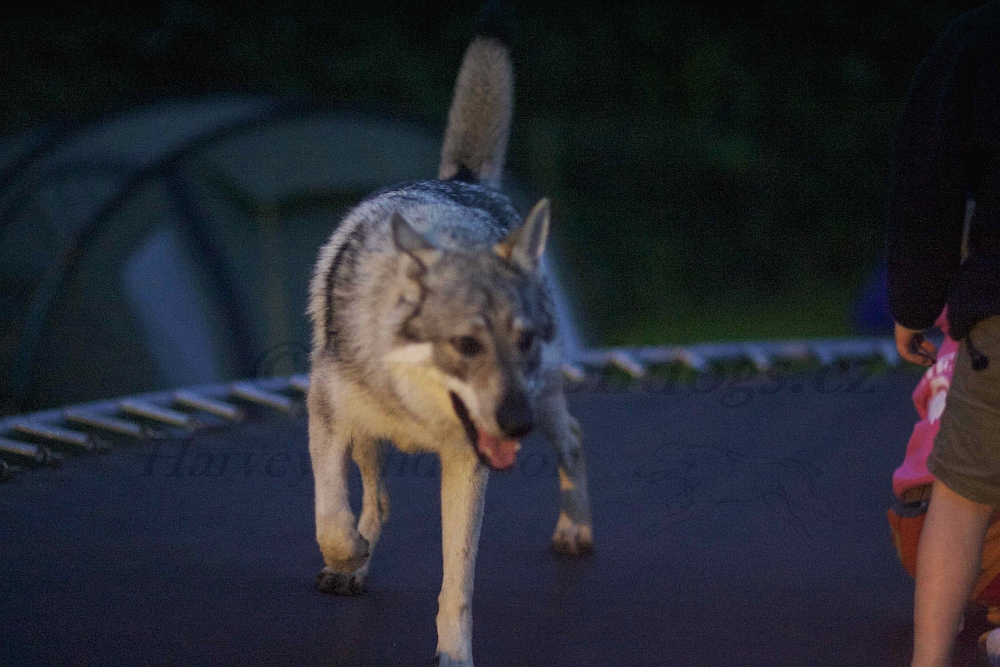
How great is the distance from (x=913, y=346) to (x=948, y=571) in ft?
1.32

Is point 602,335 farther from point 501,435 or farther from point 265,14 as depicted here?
point 501,435

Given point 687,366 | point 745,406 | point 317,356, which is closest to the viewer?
point 317,356

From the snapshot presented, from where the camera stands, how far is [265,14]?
8.26m

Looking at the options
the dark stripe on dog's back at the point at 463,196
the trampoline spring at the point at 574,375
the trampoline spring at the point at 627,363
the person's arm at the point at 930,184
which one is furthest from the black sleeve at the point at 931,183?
the trampoline spring at the point at 627,363

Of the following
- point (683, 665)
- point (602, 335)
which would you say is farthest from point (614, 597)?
point (602, 335)

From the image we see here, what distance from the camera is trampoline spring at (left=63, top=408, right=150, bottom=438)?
13.8 feet

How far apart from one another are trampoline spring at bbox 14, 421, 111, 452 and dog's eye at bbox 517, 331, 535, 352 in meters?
2.46

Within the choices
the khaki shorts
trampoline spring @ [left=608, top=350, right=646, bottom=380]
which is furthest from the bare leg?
trampoline spring @ [left=608, top=350, right=646, bottom=380]

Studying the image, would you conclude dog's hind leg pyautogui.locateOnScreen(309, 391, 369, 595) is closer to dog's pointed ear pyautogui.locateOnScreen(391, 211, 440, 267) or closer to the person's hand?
dog's pointed ear pyautogui.locateOnScreen(391, 211, 440, 267)

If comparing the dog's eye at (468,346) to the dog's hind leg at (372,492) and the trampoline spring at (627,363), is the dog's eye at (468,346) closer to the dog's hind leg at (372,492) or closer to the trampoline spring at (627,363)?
the dog's hind leg at (372,492)

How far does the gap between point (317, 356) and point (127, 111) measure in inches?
140

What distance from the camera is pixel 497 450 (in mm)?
1973

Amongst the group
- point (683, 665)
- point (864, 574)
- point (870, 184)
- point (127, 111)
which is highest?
point (127, 111)

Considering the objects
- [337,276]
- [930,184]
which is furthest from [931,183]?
[337,276]
